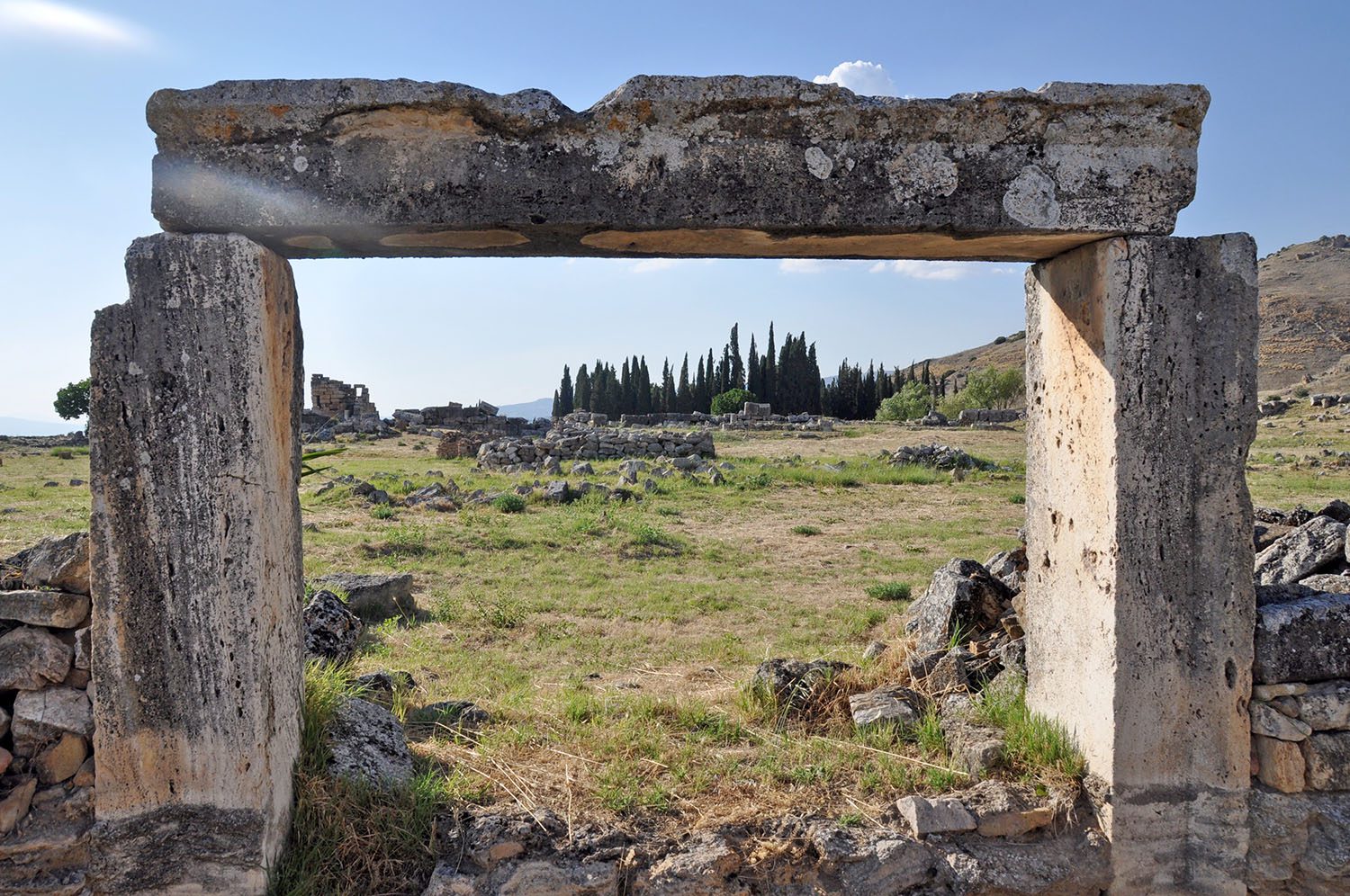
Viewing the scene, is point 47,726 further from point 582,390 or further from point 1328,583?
point 582,390

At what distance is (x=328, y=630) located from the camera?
5.27 m

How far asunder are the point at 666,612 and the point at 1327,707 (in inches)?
189

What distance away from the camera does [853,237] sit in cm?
311

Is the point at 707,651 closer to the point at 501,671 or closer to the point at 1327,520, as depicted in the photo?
the point at 501,671

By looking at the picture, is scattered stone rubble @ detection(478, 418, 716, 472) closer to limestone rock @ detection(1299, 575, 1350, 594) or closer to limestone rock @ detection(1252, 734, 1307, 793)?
limestone rock @ detection(1299, 575, 1350, 594)

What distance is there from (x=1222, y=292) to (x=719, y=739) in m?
2.80

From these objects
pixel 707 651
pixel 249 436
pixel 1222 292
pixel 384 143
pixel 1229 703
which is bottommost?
pixel 707 651

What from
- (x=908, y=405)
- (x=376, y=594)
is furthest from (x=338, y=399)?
(x=376, y=594)

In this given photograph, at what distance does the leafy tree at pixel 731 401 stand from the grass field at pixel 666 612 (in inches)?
1048

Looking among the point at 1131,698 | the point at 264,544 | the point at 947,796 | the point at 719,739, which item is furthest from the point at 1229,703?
the point at 264,544

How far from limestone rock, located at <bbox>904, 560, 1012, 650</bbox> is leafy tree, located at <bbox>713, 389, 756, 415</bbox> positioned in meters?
39.8

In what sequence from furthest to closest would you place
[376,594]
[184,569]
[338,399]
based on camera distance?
[338,399], [376,594], [184,569]

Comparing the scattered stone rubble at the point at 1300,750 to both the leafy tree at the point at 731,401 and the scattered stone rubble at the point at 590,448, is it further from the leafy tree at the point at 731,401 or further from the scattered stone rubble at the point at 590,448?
the leafy tree at the point at 731,401

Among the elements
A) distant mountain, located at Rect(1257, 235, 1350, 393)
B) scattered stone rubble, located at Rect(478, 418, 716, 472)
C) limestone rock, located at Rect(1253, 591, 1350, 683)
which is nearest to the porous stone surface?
limestone rock, located at Rect(1253, 591, 1350, 683)
